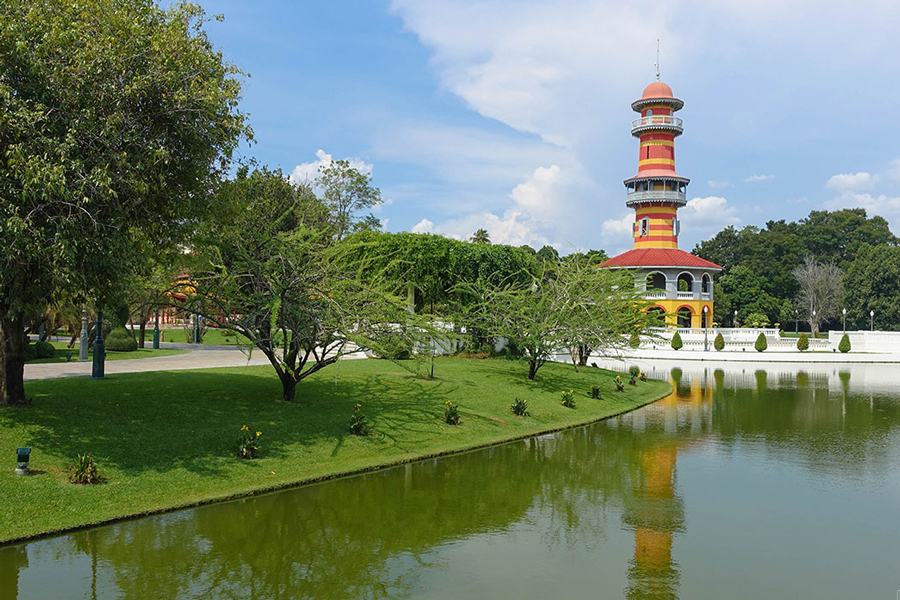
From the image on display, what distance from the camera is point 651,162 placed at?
73.3 metres

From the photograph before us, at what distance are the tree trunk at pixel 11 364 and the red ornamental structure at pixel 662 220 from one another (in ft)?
199

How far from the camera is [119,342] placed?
38.5 meters

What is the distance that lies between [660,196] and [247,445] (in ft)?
211

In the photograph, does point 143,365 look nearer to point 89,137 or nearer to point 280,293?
point 280,293

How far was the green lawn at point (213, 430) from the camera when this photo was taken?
537 inches

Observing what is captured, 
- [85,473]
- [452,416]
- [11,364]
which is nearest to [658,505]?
[452,416]

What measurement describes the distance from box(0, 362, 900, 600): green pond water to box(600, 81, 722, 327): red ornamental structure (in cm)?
5152

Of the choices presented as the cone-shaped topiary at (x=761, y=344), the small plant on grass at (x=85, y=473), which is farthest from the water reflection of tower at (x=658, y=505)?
the cone-shaped topiary at (x=761, y=344)

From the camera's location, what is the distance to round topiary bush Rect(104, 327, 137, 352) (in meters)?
38.3

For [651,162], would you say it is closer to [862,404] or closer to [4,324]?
[862,404]

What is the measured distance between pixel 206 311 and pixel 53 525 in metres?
9.16

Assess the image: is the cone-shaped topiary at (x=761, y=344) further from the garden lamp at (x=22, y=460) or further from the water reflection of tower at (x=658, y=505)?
the garden lamp at (x=22, y=460)

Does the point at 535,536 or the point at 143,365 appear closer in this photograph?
the point at 535,536

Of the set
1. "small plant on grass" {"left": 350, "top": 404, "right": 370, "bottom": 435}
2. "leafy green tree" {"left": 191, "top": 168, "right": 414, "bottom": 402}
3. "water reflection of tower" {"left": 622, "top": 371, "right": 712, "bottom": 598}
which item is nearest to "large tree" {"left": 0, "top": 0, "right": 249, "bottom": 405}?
"leafy green tree" {"left": 191, "top": 168, "right": 414, "bottom": 402}
